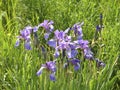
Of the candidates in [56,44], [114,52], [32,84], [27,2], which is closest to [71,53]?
[56,44]

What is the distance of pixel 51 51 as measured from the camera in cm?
245

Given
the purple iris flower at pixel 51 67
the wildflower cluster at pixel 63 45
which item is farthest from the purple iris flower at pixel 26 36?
the purple iris flower at pixel 51 67

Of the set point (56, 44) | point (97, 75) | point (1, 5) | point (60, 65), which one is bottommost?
point (97, 75)

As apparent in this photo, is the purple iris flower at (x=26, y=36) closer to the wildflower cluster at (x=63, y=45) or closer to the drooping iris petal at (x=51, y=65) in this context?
the wildflower cluster at (x=63, y=45)

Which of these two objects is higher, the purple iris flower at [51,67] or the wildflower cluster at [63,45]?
the wildflower cluster at [63,45]

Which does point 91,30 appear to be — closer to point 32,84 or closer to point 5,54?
point 5,54

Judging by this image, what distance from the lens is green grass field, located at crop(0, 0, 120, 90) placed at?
192 cm

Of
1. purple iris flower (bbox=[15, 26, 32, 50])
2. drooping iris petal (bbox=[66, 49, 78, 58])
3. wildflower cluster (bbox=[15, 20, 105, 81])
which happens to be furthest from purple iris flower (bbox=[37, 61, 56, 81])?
purple iris flower (bbox=[15, 26, 32, 50])

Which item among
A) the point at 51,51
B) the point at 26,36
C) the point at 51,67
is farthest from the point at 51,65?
the point at 51,51

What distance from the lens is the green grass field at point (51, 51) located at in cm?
192

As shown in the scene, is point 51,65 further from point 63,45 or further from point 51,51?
point 51,51

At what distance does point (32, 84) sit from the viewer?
191 centimetres

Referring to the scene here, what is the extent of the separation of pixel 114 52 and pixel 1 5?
1425 mm

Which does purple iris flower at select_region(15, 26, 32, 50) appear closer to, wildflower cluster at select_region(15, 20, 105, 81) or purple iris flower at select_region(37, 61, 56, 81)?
wildflower cluster at select_region(15, 20, 105, 81)
